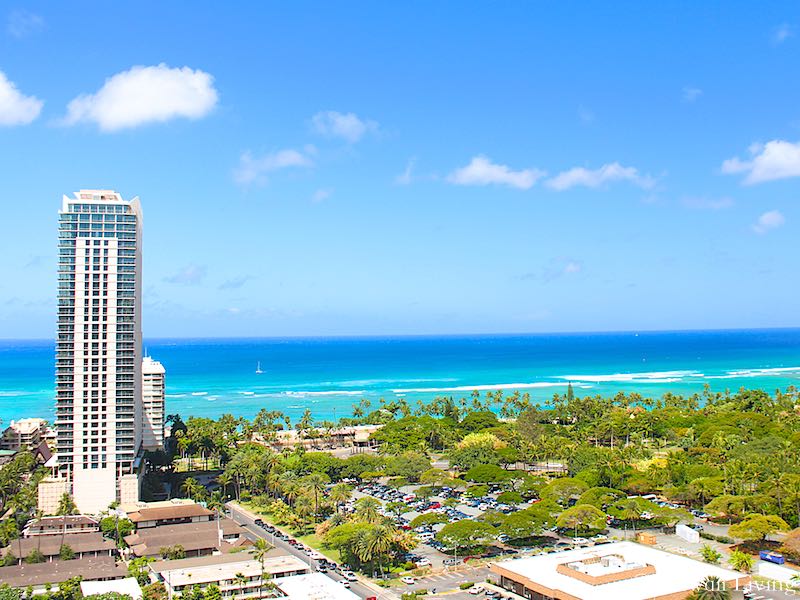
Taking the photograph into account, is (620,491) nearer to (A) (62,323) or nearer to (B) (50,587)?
(B) (50,587)

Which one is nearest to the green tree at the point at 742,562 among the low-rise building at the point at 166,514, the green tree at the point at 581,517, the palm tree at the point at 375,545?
the green tree at the point at 581,517

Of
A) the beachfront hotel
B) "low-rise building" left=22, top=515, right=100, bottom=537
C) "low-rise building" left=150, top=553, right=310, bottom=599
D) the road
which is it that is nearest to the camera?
the road

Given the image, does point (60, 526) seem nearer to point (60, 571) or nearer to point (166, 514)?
point (166, 514)

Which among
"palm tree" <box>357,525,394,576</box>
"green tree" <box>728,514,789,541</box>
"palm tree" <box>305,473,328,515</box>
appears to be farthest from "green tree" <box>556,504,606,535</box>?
"palm tree" <box>305,473,328,515</box>

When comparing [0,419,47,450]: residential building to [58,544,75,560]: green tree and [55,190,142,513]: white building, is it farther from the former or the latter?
[58,544,75,560]: green tree

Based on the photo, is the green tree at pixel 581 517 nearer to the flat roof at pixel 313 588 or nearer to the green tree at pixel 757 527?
the green tree at pixel 757 527

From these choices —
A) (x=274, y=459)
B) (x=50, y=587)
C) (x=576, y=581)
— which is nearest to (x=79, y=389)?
(x=274, y=459)
